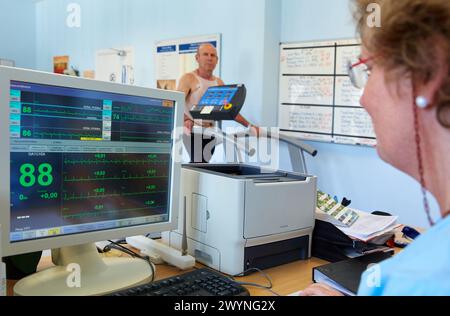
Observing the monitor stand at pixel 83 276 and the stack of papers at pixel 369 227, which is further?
the stack of papers at pixel 369 227

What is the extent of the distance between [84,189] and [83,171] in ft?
0.14

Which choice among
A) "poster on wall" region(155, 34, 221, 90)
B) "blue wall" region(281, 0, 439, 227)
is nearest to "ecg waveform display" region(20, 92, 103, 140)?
"blue wall" region(281, 0, 439, 227)

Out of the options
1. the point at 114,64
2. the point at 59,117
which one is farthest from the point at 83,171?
the point at 114,64

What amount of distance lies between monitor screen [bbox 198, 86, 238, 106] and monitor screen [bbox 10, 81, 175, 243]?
58.4 inches

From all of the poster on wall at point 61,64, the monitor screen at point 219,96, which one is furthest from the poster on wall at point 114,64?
the monitor screen at point 219,96

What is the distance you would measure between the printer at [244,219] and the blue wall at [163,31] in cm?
256

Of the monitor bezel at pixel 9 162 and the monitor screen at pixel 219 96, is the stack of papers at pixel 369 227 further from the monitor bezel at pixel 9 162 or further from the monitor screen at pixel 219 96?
the monitor screen at pixel 219 96

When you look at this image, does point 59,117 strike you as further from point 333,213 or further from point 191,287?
point 333,213

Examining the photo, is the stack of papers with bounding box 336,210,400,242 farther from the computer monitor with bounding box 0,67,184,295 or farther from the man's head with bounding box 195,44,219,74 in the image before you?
the man's head with bounding box 195,44,219,74

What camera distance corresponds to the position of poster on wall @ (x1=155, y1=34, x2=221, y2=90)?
4.24 meters

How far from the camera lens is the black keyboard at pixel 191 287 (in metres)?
0.93

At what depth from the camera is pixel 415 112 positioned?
2.18ft

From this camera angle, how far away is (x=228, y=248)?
116 cm

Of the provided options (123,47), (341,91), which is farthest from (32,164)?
(123,47)
